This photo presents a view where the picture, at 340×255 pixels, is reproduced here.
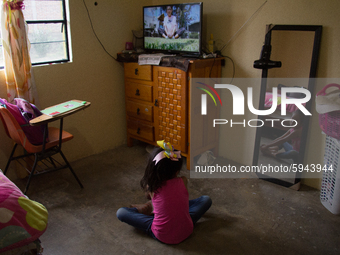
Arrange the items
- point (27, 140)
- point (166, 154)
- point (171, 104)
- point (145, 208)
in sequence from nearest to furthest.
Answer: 1. point (166, 154)
2. point (145, 208)
3. point (27, 140)
4. point (171, 104)

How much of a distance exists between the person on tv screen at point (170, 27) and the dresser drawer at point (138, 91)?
0.58 m

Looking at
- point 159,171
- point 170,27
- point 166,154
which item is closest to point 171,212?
point 159,171

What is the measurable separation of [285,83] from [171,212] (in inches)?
62.9

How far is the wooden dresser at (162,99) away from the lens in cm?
306

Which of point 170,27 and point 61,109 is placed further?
point 170,27

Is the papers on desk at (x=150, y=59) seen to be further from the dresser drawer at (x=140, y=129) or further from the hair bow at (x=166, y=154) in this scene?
the hair bow at (x=166, y=154)

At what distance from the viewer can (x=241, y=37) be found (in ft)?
10.1

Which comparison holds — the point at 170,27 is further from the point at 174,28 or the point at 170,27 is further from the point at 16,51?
the point at 16,51

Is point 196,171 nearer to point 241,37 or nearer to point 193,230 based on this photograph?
point 193,230

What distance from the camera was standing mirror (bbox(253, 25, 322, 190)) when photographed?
265 centimetres

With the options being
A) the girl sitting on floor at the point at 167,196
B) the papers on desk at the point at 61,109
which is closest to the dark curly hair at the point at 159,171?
the girl sitting on floor at the point at 167,196

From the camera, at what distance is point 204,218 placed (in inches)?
96.3

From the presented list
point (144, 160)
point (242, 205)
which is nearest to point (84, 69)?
point (144, 160)

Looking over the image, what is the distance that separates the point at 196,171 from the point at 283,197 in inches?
35.2
